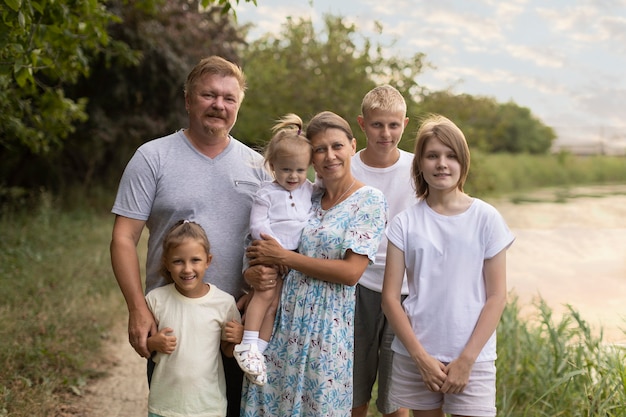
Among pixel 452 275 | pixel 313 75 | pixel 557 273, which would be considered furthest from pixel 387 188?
pixel 313 75

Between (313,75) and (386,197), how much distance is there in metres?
15.1

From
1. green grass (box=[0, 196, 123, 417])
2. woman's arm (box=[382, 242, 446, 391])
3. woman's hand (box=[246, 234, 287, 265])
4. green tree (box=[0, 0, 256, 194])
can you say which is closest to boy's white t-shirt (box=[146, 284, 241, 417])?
woman's hand (box=[246, 234, 287, 265])

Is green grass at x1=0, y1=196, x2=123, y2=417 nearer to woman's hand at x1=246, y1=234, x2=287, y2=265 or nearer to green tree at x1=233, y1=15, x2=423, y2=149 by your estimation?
woman's hand at x1=246, y1=234, x2=287, y2=265

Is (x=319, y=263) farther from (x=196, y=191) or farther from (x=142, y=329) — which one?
(x=142, y=329)

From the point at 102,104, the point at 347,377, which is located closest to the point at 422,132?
the point at 347,377

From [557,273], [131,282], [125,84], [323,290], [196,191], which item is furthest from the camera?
[125,84]

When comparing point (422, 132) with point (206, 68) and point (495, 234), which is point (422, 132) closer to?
point (495, 234)

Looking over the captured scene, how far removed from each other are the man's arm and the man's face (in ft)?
1.68

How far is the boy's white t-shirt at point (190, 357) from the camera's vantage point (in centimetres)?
281

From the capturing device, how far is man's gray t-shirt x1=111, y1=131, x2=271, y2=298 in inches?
115

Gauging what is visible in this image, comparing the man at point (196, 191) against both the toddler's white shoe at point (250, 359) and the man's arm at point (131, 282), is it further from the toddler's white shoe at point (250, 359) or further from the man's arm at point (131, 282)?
the toddler's white shoe at point (250, 359)

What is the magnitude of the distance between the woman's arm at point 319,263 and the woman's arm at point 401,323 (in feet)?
0.39

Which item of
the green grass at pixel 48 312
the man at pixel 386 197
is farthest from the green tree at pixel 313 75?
the man at pixel 386 197

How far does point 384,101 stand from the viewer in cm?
310
